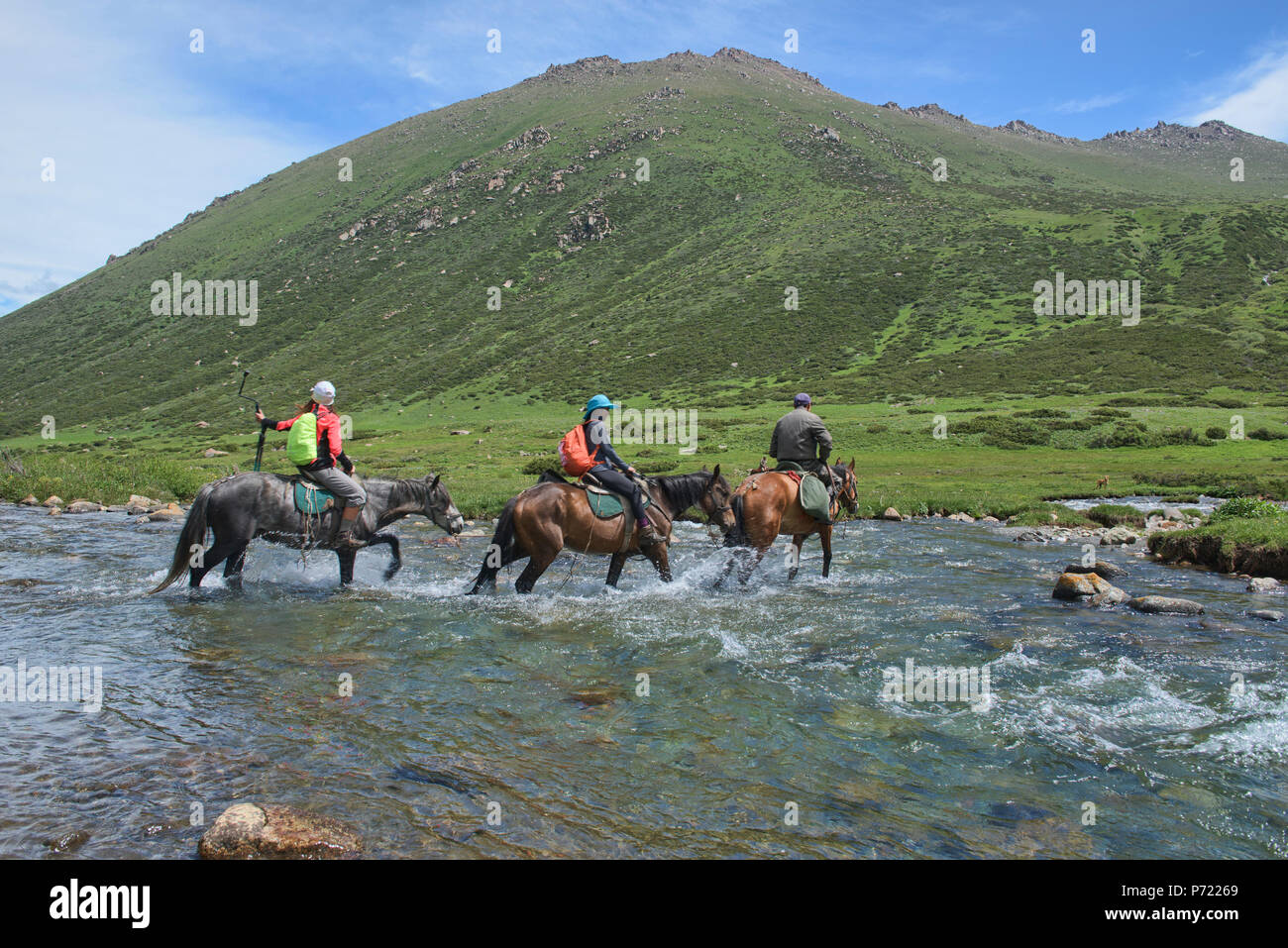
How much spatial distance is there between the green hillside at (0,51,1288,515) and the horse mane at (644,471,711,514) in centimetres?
4698

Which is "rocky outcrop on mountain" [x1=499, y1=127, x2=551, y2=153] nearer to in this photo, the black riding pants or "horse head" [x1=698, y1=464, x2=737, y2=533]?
"horse head" [x1=698, y1=464, x2=737, y2=533]

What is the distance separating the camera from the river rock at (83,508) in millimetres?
22609

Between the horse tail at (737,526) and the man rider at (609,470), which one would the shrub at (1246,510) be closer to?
the horse tail at (737,526)

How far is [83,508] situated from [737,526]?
21796 mm

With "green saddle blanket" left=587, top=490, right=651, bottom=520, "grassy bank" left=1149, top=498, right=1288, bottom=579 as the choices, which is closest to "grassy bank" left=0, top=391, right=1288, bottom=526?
"green saddle blanket" left=587, top=490, right=651, bottom=520

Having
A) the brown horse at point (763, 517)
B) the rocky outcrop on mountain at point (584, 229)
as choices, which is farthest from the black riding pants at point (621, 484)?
the rocky outcrop on mountain at point (584, 229)

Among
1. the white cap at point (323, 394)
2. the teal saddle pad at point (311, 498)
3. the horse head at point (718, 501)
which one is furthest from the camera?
the horse head at point (718, 501)

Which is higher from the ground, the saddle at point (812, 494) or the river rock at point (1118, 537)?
the saddle at point (812, 494)

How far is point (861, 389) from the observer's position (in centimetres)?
6122

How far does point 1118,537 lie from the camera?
59.4ft

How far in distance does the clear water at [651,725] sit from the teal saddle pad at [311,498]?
1518 mm
